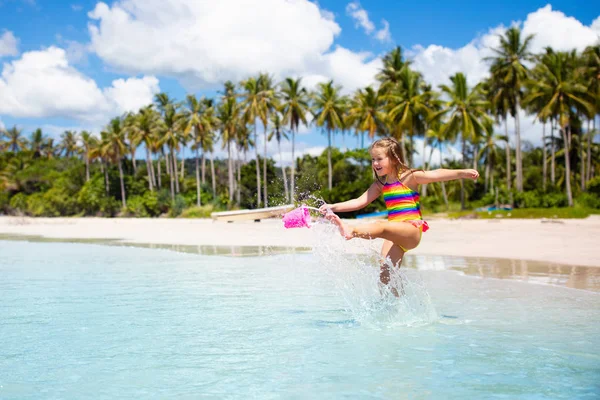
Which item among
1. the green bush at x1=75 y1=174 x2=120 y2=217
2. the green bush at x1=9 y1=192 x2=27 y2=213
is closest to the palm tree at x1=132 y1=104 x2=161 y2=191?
the green bush at x1=75 y1=174 x2=120 y2=217

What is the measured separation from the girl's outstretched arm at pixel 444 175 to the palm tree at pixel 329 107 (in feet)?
144

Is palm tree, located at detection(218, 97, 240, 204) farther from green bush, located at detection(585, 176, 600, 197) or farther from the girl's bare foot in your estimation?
the girl's bare foot

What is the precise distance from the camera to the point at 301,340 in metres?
5.67

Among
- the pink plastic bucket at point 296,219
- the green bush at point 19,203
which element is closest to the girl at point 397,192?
the pink plastic bucket at point 296,219

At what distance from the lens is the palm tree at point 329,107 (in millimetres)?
49750

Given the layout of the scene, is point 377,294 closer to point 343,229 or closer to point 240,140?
point 343,229

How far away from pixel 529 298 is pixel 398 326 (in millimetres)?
2608

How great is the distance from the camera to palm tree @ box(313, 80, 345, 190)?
49.8 meters

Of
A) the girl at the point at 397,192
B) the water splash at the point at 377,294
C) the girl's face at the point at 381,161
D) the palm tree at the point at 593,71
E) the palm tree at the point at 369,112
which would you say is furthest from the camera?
the palm tree at the point at 369,112

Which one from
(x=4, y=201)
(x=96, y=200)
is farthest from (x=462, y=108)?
(x=4, y=201)

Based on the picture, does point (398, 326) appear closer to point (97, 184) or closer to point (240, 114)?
point (240, 114)

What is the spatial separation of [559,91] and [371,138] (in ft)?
52.5

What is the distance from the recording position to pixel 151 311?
24.2 feet

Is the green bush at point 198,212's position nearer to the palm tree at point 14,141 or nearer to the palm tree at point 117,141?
the palm tree at point 117,141
